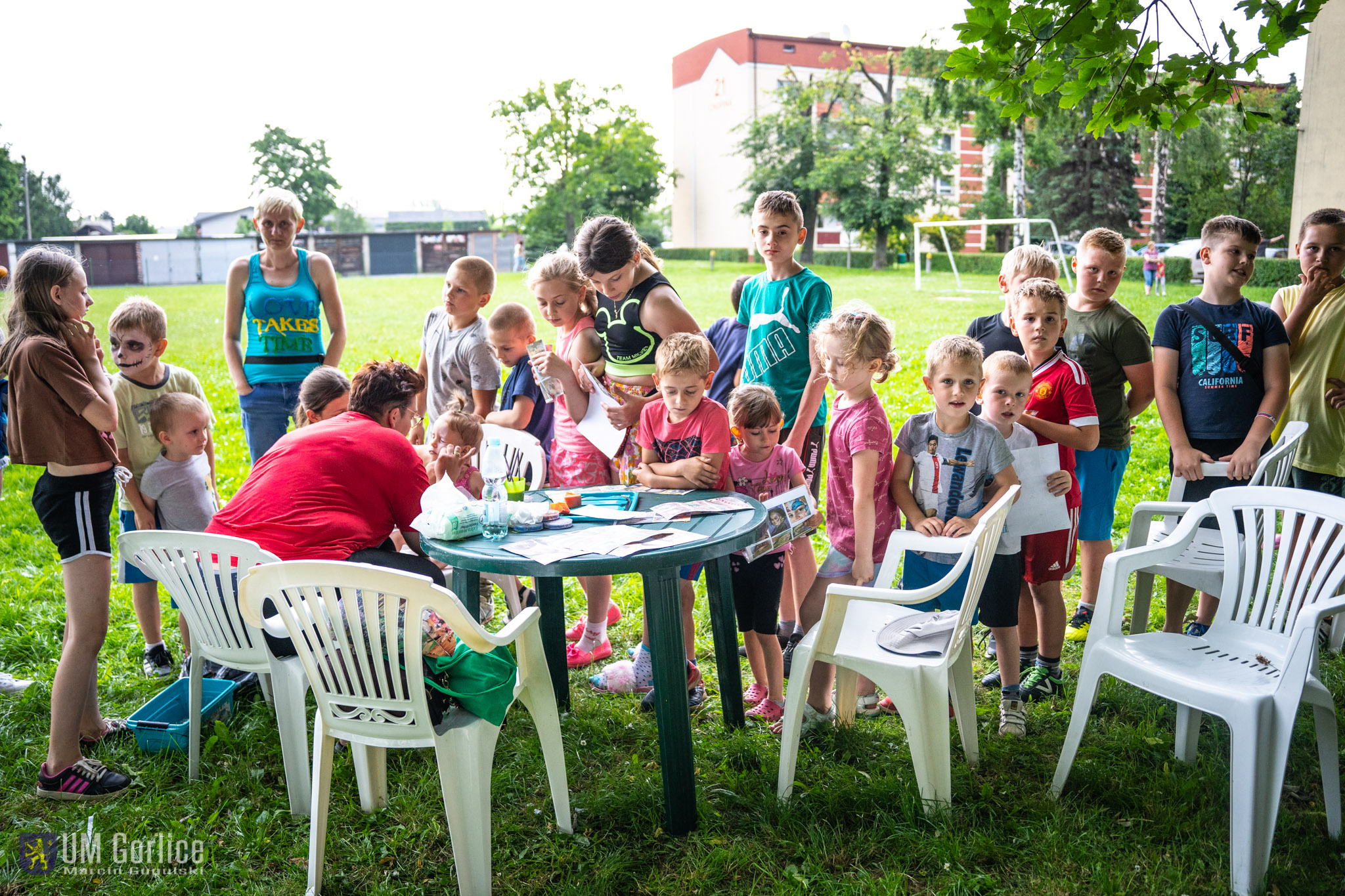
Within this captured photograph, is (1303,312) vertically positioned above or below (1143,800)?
above

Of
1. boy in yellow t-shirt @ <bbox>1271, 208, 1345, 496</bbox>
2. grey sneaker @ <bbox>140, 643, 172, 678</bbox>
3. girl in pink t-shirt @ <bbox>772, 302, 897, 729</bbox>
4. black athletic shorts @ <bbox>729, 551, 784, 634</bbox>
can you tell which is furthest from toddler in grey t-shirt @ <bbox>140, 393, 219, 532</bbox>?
boy in yellow t-shirt @ <bbox>1271, 208, 1345, 496</bbox>

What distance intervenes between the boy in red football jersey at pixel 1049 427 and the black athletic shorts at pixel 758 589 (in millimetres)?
924

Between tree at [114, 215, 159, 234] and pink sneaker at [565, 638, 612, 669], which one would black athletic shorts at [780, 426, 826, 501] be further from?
tree at [114, 215, 159, 234]

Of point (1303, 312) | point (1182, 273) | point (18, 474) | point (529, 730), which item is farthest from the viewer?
point (1182, 273)

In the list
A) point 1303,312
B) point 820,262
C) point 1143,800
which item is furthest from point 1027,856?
point 820,262

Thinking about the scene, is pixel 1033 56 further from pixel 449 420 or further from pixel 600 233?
pixel 449 420

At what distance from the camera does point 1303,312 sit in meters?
3.91

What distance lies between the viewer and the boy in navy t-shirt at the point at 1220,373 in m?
3.67

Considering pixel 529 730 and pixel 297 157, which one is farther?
pixel 297 157

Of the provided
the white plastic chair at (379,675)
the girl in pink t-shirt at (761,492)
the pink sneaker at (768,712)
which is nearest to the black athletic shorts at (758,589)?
the girl in pink t-shirt at (761,492)

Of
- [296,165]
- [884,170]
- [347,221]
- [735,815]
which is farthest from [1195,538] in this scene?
[347,221]

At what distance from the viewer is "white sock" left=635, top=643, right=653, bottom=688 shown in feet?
12.2

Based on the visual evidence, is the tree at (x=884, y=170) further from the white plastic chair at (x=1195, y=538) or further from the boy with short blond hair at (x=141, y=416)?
the boy with short blond hair at (x=141, y=416)

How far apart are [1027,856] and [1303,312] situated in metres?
2.81
